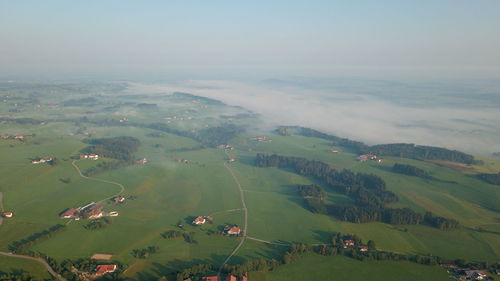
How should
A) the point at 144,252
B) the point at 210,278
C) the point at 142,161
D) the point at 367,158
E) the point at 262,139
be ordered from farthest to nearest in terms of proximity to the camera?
the point at 262,139, the point at 367,158, the point at 142,161, the point at 144,252, the point at 210,278

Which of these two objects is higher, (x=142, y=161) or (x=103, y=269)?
(x=142, y=161)

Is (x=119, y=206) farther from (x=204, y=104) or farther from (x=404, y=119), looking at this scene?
(x=204, y=104)

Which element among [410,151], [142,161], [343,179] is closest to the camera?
[343,179]

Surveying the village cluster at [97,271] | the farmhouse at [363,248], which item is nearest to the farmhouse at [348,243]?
the farmhouse at [363,248]

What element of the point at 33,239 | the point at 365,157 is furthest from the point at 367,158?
the point at 33,239

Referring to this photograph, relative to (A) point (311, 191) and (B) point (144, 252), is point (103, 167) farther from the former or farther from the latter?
(A) point (311, 191)

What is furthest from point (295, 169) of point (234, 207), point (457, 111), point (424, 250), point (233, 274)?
point (457, 111)

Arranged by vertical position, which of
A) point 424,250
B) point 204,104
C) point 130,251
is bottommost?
point 130,251

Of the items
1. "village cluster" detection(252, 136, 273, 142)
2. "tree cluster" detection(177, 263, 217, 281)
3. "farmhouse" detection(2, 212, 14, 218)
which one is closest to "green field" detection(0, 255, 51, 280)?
"farmhouse" detection(2, 212, 14, 218)
